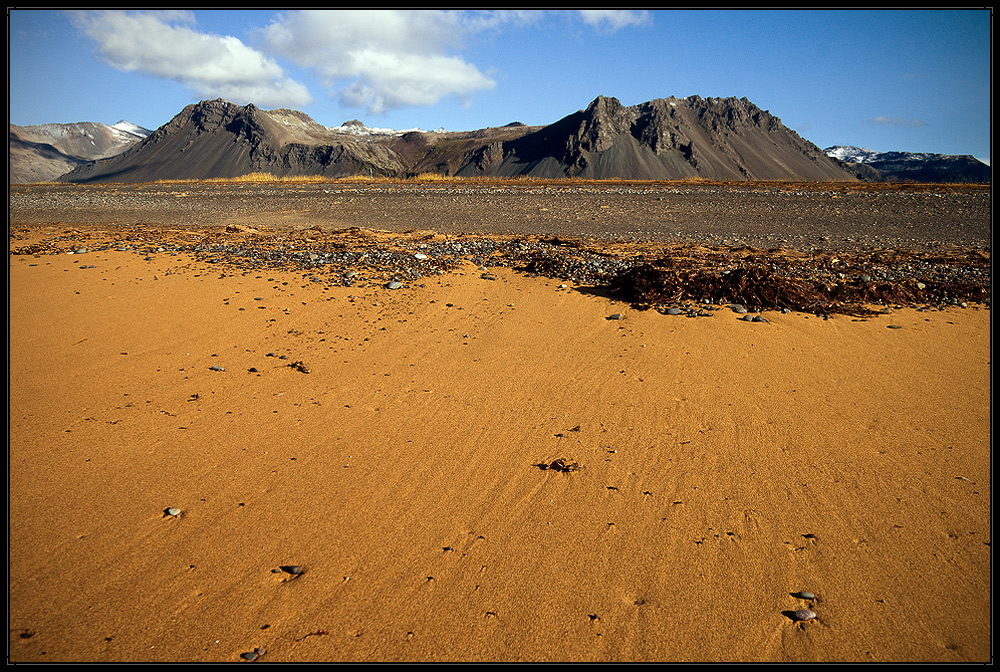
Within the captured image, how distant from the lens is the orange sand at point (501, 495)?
7.45 feet

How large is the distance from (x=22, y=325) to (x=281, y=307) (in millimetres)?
3085

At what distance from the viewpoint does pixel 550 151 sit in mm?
96500

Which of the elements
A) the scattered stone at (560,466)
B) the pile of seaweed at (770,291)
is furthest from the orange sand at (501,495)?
the pile of seaweed at (770,291)

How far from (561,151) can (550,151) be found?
11.2ft

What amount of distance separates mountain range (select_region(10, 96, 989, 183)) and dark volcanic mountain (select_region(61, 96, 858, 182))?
0.25 metres

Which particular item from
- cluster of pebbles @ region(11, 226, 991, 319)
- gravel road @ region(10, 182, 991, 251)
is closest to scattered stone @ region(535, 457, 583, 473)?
cluster of pebbles @ region(11, 226, 991, 319)

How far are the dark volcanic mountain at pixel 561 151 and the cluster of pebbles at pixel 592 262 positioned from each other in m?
77.0

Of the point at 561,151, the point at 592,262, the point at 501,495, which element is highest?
the point at 561,151

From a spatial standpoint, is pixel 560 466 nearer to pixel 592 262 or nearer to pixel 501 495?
pixel 501 495

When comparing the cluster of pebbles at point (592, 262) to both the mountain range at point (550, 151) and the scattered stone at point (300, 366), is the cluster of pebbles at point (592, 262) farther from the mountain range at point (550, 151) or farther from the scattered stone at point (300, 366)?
the mountain range at point (550, 151)

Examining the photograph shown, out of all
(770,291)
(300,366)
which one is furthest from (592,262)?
(300,366)

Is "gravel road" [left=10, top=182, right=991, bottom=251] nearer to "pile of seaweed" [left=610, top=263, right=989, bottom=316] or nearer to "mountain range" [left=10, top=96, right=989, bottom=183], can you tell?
"pile of seaweed" [left=610, top=263, right=989, bottom=316]

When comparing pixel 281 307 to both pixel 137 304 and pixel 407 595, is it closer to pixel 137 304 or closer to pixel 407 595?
pixel 137 304

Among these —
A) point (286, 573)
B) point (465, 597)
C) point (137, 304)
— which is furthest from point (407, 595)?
point (137, 304)
